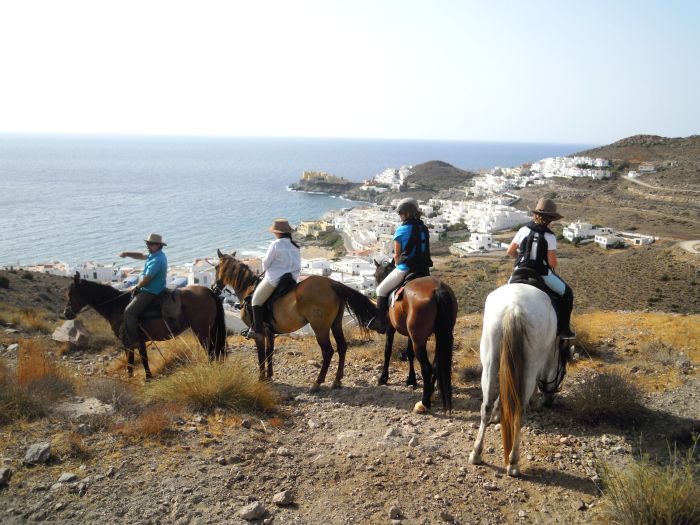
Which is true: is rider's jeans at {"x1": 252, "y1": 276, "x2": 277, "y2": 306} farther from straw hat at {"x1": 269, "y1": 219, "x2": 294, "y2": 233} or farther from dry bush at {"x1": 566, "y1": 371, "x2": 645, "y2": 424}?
dry bush at {"x1": 566, "y1": 371, "x2": 645, "y2": 424}

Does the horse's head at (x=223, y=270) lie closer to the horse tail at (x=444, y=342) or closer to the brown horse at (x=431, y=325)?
the brown horse at (x=431, y=325)

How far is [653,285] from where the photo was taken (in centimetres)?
3116

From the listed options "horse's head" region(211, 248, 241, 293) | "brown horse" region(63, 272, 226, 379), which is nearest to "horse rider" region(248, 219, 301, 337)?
"horse's head" region(211, 248, 241, 293)

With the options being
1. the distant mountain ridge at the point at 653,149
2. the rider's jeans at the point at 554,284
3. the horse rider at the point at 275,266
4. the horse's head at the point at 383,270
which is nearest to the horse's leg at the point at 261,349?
the horse rider at the point at 275,266

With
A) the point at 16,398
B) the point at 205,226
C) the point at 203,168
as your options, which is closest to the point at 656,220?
the point at 205,226

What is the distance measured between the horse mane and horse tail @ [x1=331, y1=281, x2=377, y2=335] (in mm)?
1391

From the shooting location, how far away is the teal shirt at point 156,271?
24.1 ft

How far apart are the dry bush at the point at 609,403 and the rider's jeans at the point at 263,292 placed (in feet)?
13.7

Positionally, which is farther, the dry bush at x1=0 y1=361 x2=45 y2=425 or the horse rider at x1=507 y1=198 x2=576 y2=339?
the horse rider at x1=507 y1=198 x2=576 y2=339

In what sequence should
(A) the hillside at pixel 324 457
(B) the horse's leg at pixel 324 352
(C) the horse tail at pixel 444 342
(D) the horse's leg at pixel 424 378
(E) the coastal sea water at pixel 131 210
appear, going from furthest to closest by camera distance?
(E) the coastal sea water at pixel 131 210, (B) the horse's leg at pixel 324 352, (D) the horse's leg at pixel 424 378, (C) the horse tail at pixel 444 342, (A) the hillside at pixel 324 457

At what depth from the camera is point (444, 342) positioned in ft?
19.8

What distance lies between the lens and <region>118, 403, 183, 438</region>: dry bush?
4992 millimetres

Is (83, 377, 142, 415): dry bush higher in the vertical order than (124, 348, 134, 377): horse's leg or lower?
higher

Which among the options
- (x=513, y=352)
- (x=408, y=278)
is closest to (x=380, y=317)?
(x=408, y=278)
